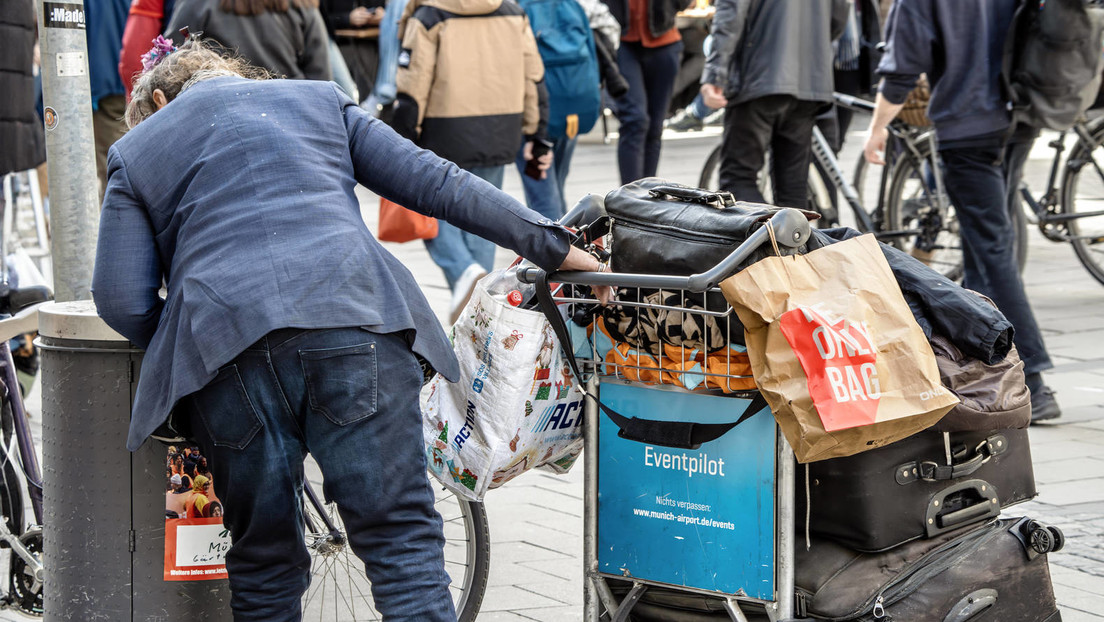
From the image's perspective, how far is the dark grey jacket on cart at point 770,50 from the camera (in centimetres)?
661

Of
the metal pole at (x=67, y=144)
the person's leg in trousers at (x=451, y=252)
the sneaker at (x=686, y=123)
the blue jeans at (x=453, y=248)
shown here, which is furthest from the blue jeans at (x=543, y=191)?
the sneaker at (x=686, y=123)

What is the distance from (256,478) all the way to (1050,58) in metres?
3.82

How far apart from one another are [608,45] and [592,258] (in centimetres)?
517

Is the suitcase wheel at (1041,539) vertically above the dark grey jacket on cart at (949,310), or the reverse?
the dark grey jacket on cart at (949,310)

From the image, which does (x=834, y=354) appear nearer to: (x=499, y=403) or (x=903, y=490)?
(x=903, y=490)

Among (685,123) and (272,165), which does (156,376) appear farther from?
(685,123)

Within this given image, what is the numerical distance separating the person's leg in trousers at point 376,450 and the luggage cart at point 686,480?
44cm

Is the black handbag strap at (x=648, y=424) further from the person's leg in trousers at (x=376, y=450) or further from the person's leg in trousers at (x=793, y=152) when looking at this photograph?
the person's leg in trousers at (x=793, y=152)

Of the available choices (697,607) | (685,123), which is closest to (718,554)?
(697,607)

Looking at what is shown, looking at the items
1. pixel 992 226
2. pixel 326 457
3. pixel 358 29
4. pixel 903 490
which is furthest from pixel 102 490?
pixel 358 29

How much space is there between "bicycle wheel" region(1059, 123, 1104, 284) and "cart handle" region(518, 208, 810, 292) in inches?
195

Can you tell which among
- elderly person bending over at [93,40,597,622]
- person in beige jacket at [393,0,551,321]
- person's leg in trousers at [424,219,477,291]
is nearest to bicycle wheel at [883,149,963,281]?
person in beige jacket at [393,0,551,321]

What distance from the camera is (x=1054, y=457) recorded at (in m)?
5.12

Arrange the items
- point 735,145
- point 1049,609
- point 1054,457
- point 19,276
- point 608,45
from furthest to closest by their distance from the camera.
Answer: point 608,45 < point 735,145 < point 1054,457 < point 19,276 < point 1049,609
